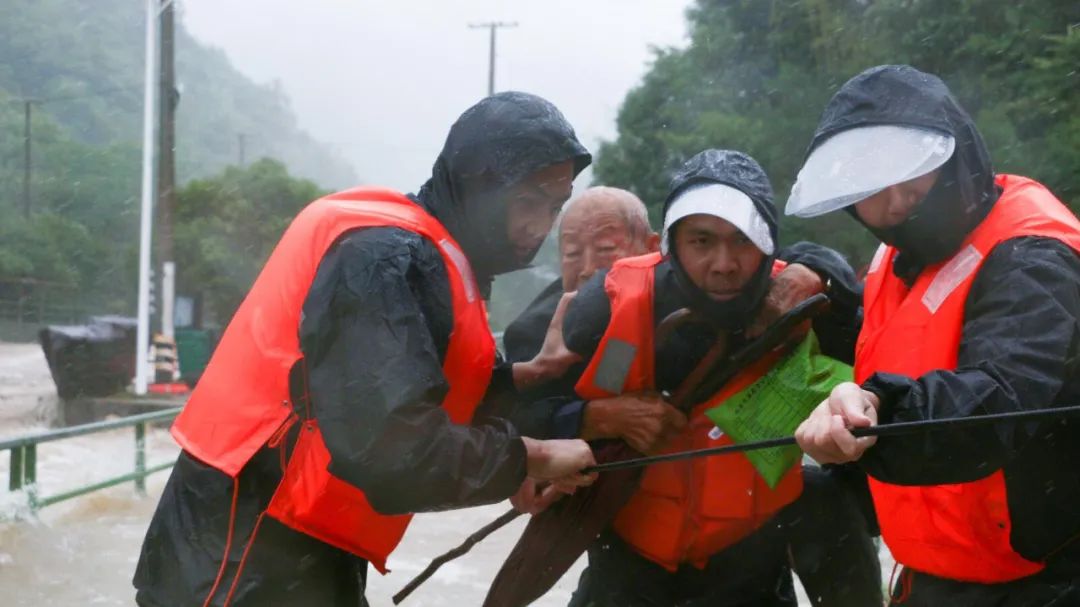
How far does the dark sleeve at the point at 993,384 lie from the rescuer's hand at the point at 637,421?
777mm

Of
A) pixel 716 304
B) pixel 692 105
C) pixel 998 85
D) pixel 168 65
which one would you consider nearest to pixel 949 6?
pixel 998 85

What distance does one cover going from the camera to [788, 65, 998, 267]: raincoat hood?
8.14ft

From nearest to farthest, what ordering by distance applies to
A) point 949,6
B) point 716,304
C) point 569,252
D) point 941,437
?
1. point 941,437
2. point 716,304
3. point 569,252
4. point 949,6

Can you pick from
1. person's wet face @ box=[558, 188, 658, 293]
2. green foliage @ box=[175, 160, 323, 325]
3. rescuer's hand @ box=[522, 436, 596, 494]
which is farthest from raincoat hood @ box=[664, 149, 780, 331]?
green foliage @ box=[175, 160, 323, 325]

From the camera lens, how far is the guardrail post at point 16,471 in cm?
734

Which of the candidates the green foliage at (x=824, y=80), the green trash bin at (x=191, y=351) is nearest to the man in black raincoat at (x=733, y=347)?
the green foliage at (x=824, y=80)

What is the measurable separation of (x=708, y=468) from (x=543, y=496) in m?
0.46

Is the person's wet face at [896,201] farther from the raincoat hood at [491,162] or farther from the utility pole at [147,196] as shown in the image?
the utility pole at [147,196]

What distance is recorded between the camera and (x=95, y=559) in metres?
7.95

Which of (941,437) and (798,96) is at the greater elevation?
(798,96)

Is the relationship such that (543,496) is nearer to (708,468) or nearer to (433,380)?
(708,468)

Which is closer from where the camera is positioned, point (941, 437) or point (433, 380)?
point (941, 437)

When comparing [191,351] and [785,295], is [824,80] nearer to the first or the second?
[191,351]

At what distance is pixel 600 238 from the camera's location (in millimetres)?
4332
